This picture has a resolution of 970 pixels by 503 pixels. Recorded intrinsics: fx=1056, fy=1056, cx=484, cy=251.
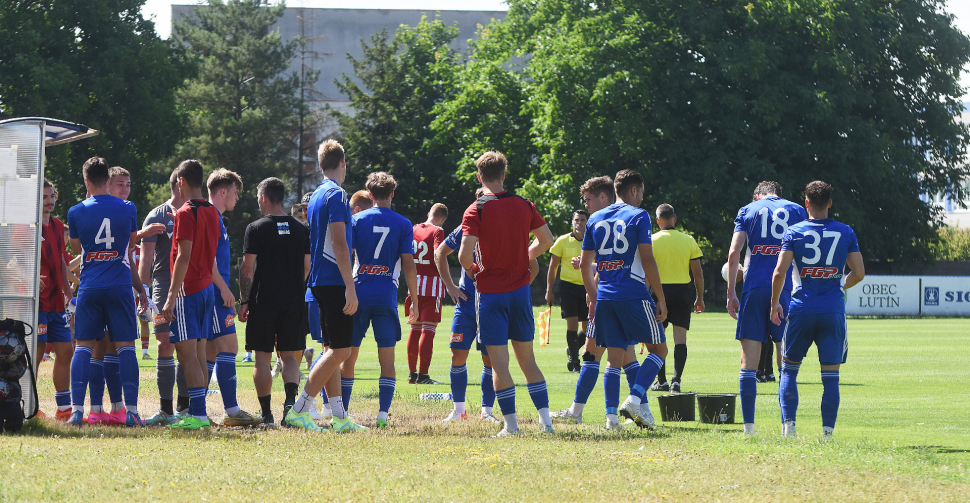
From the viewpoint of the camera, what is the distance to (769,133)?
135 ft

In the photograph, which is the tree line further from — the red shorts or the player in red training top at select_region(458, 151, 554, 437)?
the player in red training top at select_region(458, 151, 554, 437)

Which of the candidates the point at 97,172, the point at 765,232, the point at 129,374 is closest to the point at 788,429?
the point at 765,232

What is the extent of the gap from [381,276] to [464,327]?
1123 millimetres

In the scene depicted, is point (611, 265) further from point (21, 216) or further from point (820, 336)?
point (21, 216)

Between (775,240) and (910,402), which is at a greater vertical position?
(775,240)

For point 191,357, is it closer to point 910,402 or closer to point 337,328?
point 337,328

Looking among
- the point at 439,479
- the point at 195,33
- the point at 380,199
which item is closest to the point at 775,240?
the point at 380,199

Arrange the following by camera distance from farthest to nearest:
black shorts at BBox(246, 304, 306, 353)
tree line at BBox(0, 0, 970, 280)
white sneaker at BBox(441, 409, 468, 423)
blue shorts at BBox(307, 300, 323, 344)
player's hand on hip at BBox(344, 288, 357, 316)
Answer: tree line at BBox(0, 0, 970, 280) → white sneaker at BBox(441, 409, 468, 423) → blue shorts at BBox(307, 300, 323, 344) → black shorts at BBox(246, 304, 306, 353) → player's hand on hip at BBox(344, 288, 357, 316)

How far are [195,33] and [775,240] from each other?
194 ft

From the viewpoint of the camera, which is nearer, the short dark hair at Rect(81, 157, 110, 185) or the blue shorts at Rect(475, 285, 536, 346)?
the blue shorts at Rect(475, 285, 536, 346)

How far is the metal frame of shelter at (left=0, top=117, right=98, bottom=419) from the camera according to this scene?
8656 millimetres

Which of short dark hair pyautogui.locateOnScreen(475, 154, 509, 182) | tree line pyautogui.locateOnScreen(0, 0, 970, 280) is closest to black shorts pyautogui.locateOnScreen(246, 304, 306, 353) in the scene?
short dark hair pyautogui.locateOnScreen(475, 154, 509, 182)

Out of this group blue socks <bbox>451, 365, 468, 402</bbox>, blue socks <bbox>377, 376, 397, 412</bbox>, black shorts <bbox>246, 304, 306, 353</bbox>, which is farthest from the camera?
Result: blue socks <bbox>451, 365, 468, 402</bbox>

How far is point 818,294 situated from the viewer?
25.9ft
